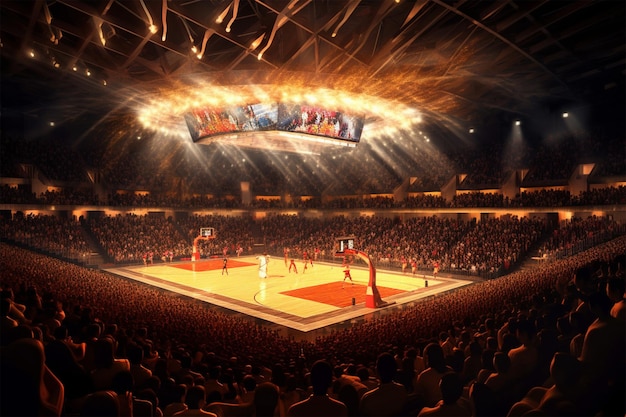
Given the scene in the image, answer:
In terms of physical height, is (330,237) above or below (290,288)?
above

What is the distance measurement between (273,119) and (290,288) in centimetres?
1279

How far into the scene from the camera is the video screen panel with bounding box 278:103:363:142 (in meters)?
28.5

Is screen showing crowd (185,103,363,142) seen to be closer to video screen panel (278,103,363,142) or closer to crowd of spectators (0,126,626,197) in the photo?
video screen panel (278,103,363,142)

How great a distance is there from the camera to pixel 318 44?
2103cm

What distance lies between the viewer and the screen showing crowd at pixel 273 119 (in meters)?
28.4

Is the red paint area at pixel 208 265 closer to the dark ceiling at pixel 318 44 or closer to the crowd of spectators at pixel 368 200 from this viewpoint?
the crowd of spectators at pixel 368 200

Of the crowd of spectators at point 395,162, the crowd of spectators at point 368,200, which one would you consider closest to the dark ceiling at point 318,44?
the crowd of spectators at point 395,162

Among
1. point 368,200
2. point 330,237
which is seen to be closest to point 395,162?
point 368,200

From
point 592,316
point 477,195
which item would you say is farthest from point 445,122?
point 592,316

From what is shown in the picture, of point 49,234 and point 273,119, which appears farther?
point 49,234

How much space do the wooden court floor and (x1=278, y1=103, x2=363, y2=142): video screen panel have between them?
37.4ft

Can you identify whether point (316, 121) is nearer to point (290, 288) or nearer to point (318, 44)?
point (318, 44)

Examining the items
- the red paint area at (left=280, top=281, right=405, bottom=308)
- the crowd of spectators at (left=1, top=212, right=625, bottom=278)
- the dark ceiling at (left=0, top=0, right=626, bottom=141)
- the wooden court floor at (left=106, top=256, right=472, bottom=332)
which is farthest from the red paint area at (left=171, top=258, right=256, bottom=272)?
the dark ceiling at (left=0, top=0, right=626, bottom=141)

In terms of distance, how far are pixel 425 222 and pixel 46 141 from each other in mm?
40420
